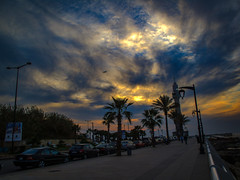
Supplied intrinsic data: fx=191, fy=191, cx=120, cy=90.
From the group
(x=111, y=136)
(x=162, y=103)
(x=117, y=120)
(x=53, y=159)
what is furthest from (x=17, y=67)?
(x=111, y=136)

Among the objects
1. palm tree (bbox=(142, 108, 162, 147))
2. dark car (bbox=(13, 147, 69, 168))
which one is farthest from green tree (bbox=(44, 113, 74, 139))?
dark car (bbox=(13, 147, 69, 168))

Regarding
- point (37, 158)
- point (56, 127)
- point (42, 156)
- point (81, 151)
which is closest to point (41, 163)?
point (42, 156)

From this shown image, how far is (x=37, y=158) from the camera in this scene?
13.1 m

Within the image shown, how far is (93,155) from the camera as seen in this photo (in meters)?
21.4

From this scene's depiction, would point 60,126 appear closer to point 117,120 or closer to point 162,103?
point 162,103

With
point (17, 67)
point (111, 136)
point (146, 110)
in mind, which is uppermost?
point (17, 67)

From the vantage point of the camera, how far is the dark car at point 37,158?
12578 millimetres

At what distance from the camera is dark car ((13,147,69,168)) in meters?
12.6

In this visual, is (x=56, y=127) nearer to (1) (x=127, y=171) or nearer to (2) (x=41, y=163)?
(2) (x=41, y=163)

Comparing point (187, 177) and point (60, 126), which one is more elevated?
point (60, 126)

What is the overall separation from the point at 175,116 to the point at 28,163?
54.2 meters

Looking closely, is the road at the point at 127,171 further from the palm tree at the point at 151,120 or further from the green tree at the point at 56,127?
the green tree at the point at 56,127

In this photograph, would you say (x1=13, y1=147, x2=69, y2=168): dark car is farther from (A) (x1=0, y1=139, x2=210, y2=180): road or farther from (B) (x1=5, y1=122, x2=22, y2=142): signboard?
(B) (x1=5, y1=122, x2=22, y2=142): signboard

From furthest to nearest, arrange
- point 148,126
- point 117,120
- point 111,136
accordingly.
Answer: point 111,136 < point 148,126 < point 117,120
